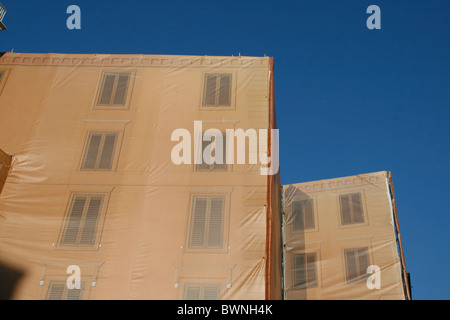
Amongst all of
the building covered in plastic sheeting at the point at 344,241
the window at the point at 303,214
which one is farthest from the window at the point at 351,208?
the window at the point at 303,214

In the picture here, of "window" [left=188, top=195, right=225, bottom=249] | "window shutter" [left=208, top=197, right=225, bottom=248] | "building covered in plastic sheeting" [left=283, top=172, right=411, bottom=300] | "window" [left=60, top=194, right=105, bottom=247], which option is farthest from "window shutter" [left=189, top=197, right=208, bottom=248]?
"building covered in plastic sheeting" [left=283, top=172, right=411, bottom=300]

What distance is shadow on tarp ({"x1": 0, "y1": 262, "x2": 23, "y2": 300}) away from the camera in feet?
39.3

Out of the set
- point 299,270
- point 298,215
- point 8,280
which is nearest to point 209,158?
point 8,280

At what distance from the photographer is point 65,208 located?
1336cm

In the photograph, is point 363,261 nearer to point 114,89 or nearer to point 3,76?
point 114,89

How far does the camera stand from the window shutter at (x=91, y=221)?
12.8m

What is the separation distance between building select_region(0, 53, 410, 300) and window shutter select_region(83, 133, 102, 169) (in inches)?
1.8

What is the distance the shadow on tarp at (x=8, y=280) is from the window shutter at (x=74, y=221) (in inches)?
56.0

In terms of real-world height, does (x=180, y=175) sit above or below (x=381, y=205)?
below

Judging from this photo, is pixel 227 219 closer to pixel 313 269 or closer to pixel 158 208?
pixel 158 208

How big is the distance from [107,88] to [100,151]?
2602 mm

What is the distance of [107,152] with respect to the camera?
14438mm

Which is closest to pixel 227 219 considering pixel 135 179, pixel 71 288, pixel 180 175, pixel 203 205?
pixel 203 205
